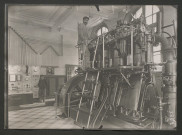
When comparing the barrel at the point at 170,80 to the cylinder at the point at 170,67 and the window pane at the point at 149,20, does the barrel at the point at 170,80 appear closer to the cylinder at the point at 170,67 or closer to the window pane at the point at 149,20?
the cylinder at the point at 170,67

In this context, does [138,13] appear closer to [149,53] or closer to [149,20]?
[149,20]

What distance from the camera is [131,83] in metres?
2.88

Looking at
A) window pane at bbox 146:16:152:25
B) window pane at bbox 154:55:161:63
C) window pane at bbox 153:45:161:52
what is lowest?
window pane at bbox 154:55:161:63

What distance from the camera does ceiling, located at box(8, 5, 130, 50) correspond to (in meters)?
2.88

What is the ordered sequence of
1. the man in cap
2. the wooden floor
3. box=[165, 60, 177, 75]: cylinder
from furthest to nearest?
the man in cap < the wooden floor < box=[165, 60, 177, 75]: cylinder

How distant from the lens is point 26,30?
2.94m

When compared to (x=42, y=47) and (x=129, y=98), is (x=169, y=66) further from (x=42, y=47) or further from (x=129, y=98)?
(x=42, y=47)

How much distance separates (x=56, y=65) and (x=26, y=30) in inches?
32.2

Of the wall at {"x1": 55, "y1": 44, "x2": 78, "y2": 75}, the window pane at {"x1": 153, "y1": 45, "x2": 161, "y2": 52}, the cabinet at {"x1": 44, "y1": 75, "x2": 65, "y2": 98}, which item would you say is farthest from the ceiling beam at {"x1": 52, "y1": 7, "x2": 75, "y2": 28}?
the window pane at {"x1": 153, "y1": 45, "x2": 161, "y2": 52}

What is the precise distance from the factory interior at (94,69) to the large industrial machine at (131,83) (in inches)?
0.6

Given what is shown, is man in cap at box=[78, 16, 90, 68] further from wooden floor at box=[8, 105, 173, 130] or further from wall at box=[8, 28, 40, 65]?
wooden floor at box=[8, 105, 173, 130]

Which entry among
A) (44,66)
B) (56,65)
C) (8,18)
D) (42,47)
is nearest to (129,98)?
(56,65)

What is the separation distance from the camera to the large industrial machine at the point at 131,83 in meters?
2.77

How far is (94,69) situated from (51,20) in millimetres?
1186
